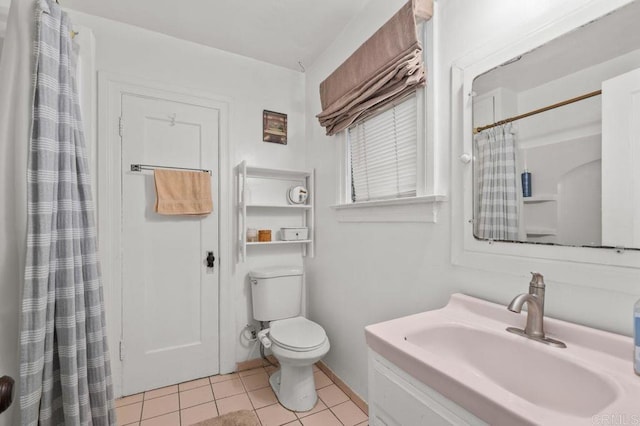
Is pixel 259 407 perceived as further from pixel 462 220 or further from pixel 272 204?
pixel 462 220

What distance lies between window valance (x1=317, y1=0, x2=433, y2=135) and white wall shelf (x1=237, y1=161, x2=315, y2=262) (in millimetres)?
535

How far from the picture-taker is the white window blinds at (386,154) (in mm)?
1519

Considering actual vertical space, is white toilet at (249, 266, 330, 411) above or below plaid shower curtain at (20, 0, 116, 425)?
below

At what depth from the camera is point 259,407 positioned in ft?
5.89

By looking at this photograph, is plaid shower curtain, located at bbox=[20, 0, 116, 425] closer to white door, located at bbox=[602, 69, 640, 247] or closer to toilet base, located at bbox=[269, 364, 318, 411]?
toilet base, located at bbox=[269, 364, 318, 411]

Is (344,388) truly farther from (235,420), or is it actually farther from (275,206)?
(275,206)

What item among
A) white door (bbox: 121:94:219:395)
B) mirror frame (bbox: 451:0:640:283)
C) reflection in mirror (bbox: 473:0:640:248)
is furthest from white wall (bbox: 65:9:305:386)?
reflection in mirror (bbox: 473:0:640:248)

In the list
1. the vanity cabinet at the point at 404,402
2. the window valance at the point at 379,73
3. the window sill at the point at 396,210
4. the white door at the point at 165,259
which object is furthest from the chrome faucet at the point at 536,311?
the white door at the point at 165,259

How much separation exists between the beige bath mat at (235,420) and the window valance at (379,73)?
6.08ft

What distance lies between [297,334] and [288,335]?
0.20 feet

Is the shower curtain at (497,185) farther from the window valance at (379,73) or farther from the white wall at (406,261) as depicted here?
the window valance at (379,73)

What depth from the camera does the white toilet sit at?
172cm

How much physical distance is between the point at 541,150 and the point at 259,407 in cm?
199

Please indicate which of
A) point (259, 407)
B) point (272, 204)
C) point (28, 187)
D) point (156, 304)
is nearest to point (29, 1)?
point (28, 187)
